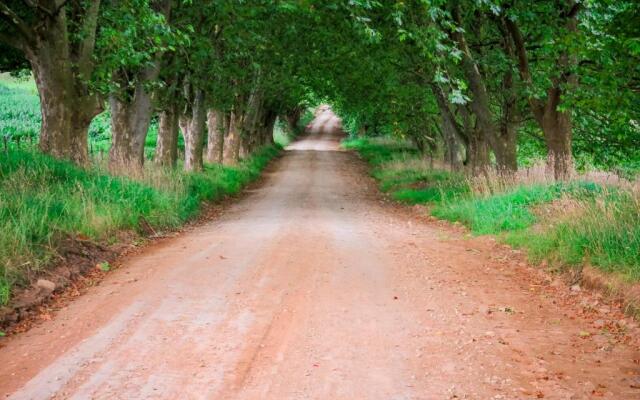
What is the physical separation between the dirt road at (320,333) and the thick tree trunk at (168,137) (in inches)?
416

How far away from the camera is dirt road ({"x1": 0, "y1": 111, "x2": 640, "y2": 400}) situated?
4.64 m

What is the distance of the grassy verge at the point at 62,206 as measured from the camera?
738 centimetres

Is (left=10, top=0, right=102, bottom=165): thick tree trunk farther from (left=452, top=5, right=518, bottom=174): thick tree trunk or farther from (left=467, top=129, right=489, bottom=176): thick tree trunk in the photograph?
(left=467, top=129, right=489, bottom=176): thick tree trunk

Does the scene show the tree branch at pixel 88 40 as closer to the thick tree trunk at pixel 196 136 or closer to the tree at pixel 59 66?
the tree at pixel 59 66

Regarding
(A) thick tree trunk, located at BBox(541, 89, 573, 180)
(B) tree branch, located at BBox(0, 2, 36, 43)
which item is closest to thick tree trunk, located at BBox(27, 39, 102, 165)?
(B) tree branch, located at BBox(0, 2, 36, 43)

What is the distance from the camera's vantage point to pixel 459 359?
5250mm

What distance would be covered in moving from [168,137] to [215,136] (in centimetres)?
690

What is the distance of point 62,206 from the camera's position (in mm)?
9664

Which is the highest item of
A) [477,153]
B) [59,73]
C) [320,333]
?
[59,73]

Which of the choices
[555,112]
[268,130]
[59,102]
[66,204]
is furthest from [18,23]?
[268,130]

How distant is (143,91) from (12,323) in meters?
11.1

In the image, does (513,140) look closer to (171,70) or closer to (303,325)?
(171,70)

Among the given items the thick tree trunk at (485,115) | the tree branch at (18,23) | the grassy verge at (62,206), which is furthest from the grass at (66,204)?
the thick tree trunk at (485,115)

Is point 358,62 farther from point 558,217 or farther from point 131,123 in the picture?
point 558,217
